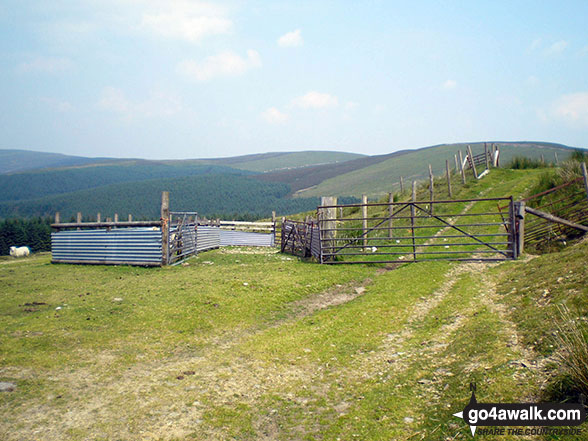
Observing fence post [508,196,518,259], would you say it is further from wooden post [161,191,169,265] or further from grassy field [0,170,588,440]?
wooden post [161,191,169,265]

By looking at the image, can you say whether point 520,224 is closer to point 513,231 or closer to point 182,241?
point 513,231

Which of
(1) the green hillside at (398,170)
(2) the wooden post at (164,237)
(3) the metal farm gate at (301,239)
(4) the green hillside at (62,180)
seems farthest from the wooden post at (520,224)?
(4) the green hillside at (62,180)

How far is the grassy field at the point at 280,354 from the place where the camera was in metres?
4.32

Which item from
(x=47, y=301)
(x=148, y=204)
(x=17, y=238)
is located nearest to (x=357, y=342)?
(x=47, y=301)

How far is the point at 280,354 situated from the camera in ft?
21.5

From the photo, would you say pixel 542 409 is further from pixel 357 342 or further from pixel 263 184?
pixel 263 184

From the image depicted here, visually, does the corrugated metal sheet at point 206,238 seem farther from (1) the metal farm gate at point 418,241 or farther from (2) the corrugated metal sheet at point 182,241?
(1) the metal farm gate at point 418,241

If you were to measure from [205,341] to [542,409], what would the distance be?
524 centimetres

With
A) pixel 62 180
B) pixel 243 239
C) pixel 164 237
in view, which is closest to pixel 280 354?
pixel 164 237

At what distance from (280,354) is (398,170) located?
109 metres

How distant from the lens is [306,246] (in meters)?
17.5

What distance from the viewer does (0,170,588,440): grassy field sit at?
14.2ft

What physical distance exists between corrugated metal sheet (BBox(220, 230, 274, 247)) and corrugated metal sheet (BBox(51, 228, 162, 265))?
1195 centimetres

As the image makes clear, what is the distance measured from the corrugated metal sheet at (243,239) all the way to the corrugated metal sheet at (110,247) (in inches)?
470
